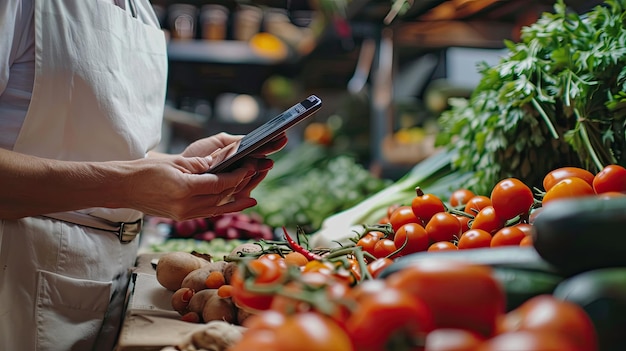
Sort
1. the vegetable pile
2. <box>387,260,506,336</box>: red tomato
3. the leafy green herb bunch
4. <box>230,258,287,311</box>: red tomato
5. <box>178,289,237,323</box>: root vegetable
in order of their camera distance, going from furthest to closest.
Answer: the vegetable pile
the leafy green herb bunch
<box>178,289,237,323</box>: root vegetable
<box>230,258,287,311</box>: red tomato
<box>387,260,506,336</box>: red tomato

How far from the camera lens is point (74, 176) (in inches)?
58.2

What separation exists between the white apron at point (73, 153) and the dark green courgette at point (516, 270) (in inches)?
43.4

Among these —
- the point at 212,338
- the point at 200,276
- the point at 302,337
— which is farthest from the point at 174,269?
the point at 302,337

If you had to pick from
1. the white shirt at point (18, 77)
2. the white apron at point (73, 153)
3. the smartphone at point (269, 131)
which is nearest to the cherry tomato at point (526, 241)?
the smartphone at point (269, 131)

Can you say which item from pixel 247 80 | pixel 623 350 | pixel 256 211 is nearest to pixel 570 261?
pixel 623 350

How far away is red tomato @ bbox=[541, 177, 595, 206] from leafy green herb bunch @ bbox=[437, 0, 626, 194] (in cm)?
43

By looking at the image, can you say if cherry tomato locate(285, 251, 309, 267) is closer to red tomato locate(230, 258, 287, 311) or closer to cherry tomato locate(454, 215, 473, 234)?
red tomato locate(230, 258, 287, 311)

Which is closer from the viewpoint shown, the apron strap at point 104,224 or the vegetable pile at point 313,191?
the apron strap at point 104,224

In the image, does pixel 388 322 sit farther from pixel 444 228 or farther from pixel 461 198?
pixel 461 198

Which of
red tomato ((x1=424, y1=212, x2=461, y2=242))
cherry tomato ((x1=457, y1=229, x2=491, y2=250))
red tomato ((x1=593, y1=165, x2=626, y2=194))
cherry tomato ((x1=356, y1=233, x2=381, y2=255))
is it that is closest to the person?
cherry tomato ((x1=356, y1=233, x2=381, y2=255))

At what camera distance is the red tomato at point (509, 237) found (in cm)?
124

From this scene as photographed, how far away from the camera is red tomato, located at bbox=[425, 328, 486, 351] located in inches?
24.9

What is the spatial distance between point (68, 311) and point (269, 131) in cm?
78

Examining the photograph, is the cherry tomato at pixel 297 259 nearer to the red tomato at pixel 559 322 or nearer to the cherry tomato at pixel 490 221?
the cherry tomato at pixel 490 221
